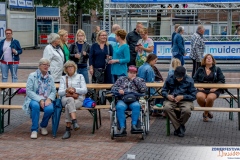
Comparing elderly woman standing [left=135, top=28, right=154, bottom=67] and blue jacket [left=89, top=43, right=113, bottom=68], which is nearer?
blue jacket [left=89, top=43, right=113, bottom=68]

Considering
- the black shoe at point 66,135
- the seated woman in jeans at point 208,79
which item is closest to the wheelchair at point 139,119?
the black shoe at point 66,135

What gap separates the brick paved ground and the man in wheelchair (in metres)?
0.32

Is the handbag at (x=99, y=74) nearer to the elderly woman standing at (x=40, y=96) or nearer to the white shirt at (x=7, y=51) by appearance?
the elderly woman standing at (x=40, y=96)

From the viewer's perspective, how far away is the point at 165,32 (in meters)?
28.4

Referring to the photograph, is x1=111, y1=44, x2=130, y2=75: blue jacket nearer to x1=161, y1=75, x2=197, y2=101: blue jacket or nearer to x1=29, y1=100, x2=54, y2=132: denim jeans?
x1=161, y1=75, x2=197, y2=101: blue jacket

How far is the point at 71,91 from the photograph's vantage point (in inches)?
412

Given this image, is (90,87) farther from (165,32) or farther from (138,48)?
(165,32)

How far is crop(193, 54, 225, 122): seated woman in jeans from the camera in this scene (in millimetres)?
11133

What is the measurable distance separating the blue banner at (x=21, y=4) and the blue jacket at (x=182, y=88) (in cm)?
2623

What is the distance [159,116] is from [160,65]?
12610mm

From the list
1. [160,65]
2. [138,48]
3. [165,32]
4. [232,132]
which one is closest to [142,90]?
[232,132]

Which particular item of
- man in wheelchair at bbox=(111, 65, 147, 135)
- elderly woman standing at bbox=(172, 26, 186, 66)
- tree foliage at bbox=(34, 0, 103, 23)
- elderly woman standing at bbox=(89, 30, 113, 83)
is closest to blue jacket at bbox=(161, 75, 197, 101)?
man in wheelchair at bbox=(111, 65, 147, 135)

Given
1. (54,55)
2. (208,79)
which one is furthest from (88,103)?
(208,79)

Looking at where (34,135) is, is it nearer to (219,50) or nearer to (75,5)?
(219,50)
